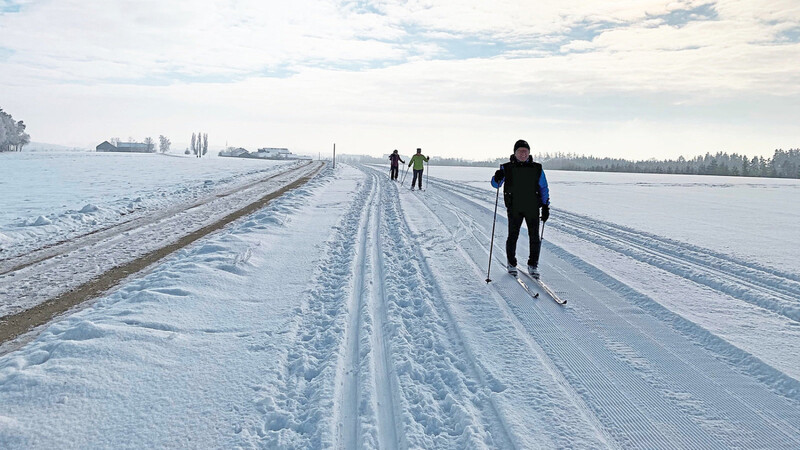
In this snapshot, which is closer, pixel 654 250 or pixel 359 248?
pixel 359 248

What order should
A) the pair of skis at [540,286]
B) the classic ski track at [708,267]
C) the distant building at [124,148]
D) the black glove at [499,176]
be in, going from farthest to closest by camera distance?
1. the distant building at [124,148]
2. the black glove at [499,176]
3. the classic ski track at [708,267]
4. the pair of skis at [540,286]

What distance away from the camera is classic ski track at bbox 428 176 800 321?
6105 millimetres

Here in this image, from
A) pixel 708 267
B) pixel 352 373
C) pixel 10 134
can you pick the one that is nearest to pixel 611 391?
pixel 352 373

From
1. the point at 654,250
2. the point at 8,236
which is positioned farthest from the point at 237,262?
the point at 654,250

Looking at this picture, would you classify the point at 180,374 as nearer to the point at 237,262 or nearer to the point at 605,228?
the point at 237,262

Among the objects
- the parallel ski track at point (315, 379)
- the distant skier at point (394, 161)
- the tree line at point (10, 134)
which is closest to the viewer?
the parallel ski track at point (315, 379)

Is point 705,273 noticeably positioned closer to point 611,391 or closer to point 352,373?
point 611,391

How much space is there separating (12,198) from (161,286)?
13.7 m

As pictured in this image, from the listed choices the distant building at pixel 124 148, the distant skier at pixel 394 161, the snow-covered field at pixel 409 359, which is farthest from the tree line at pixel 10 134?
the snow-covered field at pixel 409 359

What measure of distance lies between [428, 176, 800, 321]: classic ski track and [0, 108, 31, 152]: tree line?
109018 mm

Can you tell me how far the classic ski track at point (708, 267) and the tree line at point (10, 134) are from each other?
358 ft

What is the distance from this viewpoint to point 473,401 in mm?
3449

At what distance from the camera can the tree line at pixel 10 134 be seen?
8876 centimetres

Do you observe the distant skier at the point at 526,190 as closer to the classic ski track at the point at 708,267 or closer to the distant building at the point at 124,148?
the classic ski track at the point at 708,267
